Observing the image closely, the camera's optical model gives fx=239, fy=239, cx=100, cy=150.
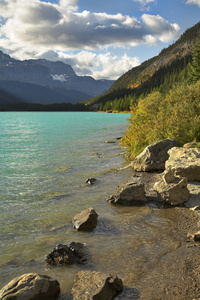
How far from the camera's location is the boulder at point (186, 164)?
1240 centimetres

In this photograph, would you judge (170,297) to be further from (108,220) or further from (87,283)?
(108,220)

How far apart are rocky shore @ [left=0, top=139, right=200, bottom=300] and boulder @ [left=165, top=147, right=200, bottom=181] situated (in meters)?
1.10

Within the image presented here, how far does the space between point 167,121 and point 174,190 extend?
32.3 ft

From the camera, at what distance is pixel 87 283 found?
5.45 metres

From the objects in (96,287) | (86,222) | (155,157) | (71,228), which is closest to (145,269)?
(96,287)

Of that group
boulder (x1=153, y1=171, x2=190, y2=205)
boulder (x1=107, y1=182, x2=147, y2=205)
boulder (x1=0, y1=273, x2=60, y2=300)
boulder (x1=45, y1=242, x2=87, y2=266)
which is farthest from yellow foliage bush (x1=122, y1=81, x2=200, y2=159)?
boulder (x1=0, y1=273, x2=60, y2=300)

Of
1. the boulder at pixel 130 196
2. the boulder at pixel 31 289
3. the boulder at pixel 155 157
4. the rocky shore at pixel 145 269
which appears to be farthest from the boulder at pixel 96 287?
the boulder at pixel 155 157

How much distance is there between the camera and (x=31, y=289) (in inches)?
198

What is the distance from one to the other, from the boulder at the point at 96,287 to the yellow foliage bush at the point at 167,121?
15.6m

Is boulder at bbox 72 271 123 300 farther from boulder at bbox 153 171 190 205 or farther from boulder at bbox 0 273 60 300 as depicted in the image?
boulder at bbox 153 171 190 205

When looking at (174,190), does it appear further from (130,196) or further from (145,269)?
(145,269)

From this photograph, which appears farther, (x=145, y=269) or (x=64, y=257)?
(x=64, y=257)

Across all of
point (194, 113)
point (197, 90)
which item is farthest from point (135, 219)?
point (197, 90)

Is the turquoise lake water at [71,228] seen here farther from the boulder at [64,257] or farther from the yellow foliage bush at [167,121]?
the yellow foliage bush at [167,121]
